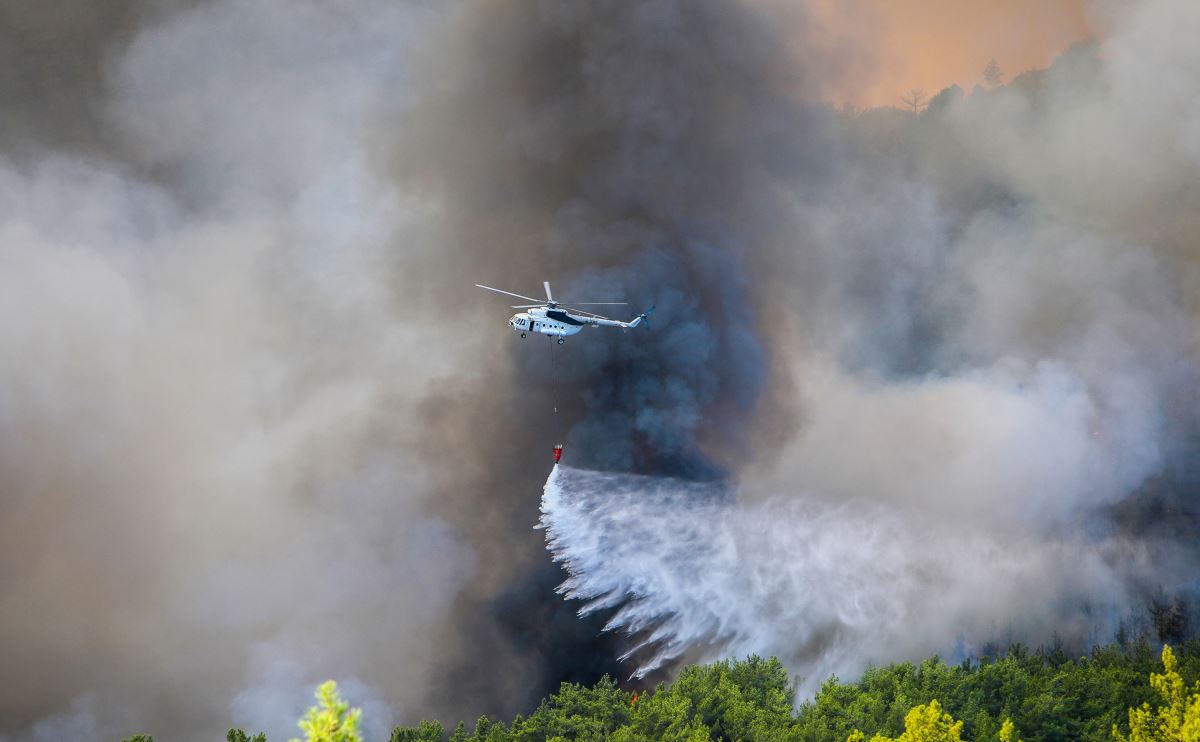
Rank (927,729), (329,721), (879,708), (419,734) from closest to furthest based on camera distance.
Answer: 1. (329,721)
2. (927,729)
3. (419,734)
4. (879,708)

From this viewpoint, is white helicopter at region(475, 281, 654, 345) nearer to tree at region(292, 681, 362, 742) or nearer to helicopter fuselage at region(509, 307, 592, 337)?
helicopter fuselage at region(509, 307, 592, 337)

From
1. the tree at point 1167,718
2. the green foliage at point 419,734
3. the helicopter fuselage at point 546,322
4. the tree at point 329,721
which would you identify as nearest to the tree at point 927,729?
the tree at point 1167,718

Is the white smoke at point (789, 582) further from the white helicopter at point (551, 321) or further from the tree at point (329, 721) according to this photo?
the tree at point (329, 721)

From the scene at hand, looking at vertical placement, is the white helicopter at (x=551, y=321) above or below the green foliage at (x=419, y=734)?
above

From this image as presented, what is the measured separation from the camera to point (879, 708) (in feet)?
166

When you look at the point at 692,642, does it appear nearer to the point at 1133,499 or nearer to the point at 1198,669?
the point at 1198,669

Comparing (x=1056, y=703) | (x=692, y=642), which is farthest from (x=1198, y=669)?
(x=692, y=642)

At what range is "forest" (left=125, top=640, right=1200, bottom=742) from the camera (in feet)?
157

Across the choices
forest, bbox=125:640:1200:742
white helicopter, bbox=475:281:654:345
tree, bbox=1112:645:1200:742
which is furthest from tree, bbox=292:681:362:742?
white helicopter, bbox=475:281:654:345

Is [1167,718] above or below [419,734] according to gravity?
below

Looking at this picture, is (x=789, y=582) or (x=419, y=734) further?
(x=789, y=582)

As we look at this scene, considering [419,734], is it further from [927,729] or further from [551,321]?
[551,321]

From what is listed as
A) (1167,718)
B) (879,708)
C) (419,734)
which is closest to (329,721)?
(419,734)

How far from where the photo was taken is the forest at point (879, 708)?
47.7 meters
